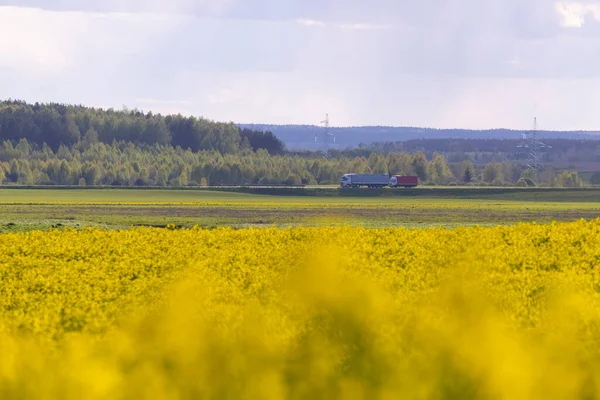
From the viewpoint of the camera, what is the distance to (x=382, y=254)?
78.4 feet

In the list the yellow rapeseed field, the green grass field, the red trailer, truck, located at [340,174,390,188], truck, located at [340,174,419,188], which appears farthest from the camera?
truck, located at [340,174,390,188]

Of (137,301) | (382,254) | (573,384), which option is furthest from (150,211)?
(573,384)

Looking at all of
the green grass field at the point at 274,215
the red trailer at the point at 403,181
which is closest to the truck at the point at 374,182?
the red trailer at the point at 403,181

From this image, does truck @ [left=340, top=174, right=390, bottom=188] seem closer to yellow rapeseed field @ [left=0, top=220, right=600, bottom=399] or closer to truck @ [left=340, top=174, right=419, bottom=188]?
truck @ [left=340, top=174, right=419, bottom=188]

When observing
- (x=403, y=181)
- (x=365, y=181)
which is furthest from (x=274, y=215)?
(x=403, y=181)

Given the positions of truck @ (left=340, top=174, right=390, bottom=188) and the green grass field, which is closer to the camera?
the green grass field

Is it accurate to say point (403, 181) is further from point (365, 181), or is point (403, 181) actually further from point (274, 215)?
point (274, 215)

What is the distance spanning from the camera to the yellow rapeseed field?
1182 centimetres

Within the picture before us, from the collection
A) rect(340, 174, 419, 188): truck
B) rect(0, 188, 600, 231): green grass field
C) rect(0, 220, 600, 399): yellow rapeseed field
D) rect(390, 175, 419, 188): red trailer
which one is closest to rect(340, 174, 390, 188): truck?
rect(340, 174, 419, 188): truck

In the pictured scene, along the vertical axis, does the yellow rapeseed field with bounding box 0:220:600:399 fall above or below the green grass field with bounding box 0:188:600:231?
above

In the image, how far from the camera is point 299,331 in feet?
46.2

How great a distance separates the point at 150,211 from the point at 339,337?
81489 millimetres

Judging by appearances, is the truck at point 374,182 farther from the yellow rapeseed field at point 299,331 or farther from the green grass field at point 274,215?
the yellow rapeseed field at point 299,331

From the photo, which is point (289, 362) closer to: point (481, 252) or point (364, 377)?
point (364, 377)
